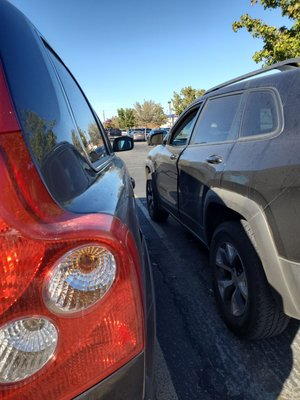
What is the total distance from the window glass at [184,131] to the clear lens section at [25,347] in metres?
3.07

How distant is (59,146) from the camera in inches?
46.9

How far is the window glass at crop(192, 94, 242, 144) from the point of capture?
2.68m

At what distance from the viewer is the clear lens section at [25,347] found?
0.82 m

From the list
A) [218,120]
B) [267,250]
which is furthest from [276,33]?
[267,250]

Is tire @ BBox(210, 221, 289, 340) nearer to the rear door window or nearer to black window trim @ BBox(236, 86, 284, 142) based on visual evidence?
black window trim @ BBox(236, 86, 284, 142)

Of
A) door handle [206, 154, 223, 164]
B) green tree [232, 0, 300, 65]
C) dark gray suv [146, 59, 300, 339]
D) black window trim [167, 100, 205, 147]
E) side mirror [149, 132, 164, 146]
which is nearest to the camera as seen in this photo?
dark gray suv [146, 59, 300, 339]

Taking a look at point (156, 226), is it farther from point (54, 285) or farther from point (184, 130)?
point (54, 285)

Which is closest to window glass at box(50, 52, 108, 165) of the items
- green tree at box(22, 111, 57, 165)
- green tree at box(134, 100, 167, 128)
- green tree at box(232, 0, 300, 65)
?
green tree at box(22, 111, 57, 165)

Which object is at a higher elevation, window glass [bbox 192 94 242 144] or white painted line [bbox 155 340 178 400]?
window glass [bbox 192 94 242 144]

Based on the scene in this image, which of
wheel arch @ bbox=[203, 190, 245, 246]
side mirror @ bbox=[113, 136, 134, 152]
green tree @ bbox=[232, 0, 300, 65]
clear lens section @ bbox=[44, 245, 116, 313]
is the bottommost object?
wheel arch @ bbox=[203, 190, 245, 246]

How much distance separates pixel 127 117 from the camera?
6700 cm

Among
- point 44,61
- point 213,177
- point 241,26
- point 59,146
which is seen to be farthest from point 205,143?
point 241,26

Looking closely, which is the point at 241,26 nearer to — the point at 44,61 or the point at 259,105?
the point at 259,105

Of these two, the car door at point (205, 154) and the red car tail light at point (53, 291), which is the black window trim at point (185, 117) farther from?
the red car tail light at point (53, 291)
